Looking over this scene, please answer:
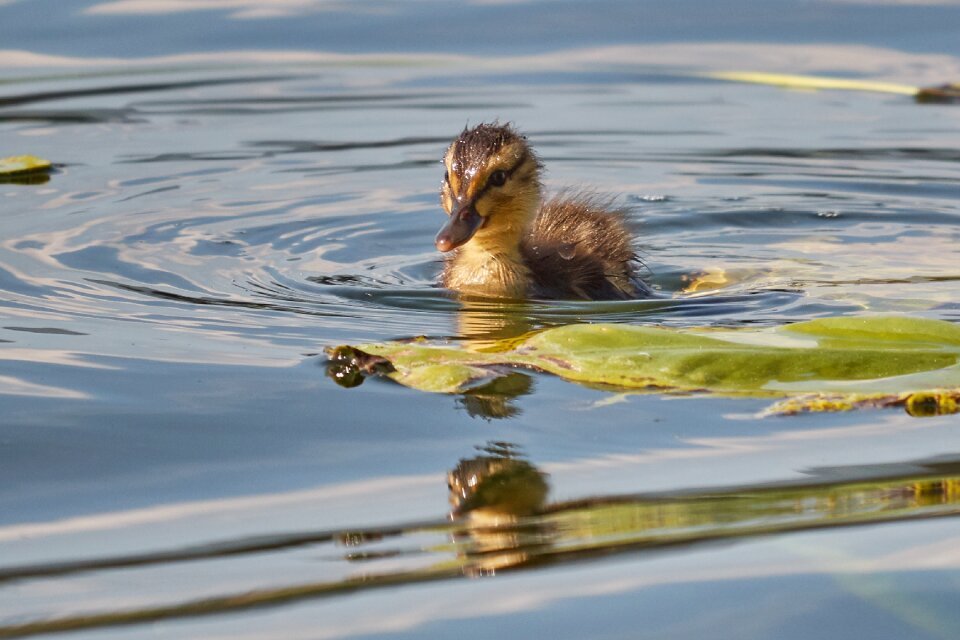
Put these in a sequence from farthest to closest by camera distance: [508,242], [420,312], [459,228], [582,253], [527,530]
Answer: [582,253] → [508,242] → [459,228] → [420,312] → [527,530]

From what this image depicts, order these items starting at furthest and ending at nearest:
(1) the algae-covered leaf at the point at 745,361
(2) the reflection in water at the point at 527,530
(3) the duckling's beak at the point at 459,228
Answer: (3) the duckling's beak at the point at 459,228 → (1) the algae-covered leaf at the point at 745,361 → (2) the reflection in water at the point at 527,530

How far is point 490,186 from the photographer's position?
726 centimetres

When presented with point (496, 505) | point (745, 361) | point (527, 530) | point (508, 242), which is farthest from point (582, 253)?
point (527, 530)

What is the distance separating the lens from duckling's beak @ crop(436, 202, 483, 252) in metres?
6.81

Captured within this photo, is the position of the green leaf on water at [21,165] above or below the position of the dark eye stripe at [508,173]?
above

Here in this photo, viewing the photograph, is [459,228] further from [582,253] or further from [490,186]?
[582,253]

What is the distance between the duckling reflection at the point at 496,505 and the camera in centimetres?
340

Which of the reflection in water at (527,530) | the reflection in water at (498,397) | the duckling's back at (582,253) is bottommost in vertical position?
the reflection in water at (527,530)

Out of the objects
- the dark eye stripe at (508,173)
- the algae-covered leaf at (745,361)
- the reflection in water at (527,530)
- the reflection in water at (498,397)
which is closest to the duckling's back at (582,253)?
the dark eye stripe at (508,173)

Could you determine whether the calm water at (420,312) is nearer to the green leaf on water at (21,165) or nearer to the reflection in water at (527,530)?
the reflection in water at (527,530)

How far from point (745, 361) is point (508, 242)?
2.62m

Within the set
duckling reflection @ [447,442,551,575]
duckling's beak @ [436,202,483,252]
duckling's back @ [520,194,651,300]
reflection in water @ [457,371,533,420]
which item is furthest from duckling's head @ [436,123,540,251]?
duckling reflection @ [447,442,551,575]

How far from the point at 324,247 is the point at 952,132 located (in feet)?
16.0

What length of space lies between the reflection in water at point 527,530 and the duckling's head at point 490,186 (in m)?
3.29
